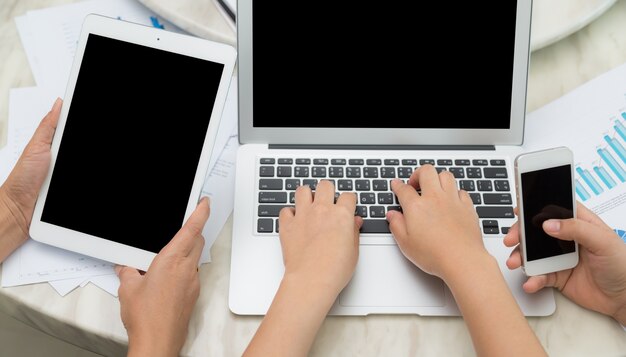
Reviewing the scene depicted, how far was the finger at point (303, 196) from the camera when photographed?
0.81 m

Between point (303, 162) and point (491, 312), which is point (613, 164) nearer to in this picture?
point (491, 312)

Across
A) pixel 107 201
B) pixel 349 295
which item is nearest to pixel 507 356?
pixel 349 295

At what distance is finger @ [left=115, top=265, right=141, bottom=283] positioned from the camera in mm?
775

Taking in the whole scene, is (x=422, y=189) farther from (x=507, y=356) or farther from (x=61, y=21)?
(x=61, y=21)

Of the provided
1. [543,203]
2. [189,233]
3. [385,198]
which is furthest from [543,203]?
[189,233]

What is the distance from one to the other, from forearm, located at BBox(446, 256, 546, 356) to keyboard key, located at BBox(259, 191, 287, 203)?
9.7 inches

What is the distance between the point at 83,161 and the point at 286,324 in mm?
350

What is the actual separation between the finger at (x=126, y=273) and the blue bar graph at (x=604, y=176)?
0.65m

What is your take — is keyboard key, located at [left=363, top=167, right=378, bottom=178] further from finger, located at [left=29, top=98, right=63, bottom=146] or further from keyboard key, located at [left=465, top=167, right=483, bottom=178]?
finger, located at [left=29, top=98, right=63, bottom=146]

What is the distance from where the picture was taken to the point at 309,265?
0.76m

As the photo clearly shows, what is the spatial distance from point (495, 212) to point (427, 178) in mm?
104

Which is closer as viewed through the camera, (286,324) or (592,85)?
(286,324)

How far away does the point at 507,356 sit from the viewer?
2.21 feet

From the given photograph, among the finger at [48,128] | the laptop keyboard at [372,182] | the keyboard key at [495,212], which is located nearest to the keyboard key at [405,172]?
the laptop keyboard at [372,182]
